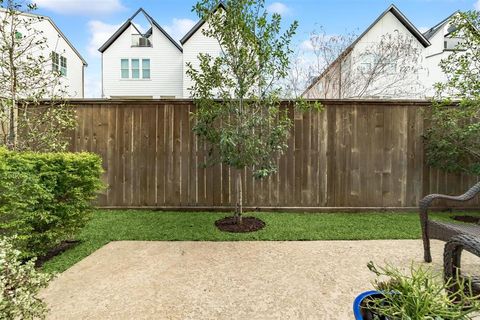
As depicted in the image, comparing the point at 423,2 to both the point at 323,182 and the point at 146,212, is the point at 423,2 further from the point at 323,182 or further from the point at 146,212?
the point at 146,212

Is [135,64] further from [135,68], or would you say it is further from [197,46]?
[197,46]

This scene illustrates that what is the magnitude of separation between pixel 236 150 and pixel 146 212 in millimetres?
1844

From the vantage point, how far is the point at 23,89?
3467 millimetres

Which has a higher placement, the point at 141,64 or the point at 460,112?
the point at 141,64

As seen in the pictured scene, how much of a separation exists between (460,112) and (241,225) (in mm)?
3380

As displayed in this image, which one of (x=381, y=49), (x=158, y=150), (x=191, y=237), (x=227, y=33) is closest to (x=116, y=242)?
(x=191, y=237)

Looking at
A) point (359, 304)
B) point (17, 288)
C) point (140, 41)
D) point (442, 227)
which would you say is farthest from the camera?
point (140, 41)

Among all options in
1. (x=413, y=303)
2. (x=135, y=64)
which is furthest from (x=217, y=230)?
(x=135, y=64)

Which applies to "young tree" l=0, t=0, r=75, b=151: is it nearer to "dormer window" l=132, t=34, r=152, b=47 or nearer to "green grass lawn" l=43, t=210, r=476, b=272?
"green grass lawn" l=43, t=210, r=476, b=272

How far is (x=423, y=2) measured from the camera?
275 inches

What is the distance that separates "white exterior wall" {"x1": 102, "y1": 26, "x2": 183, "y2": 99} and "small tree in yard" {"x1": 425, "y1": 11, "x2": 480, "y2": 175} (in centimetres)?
1299

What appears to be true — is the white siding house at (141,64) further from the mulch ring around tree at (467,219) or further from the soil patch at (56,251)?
the mulch ring around tree at (467,219)

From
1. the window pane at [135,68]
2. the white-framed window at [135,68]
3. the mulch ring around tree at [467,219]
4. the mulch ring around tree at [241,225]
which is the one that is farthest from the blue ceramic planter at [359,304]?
the window pane at [135,68]

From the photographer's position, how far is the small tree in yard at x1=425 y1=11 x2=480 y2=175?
12.1ft
